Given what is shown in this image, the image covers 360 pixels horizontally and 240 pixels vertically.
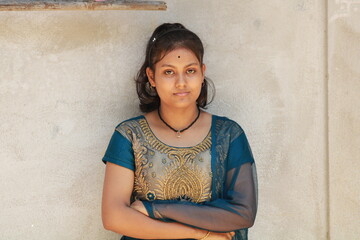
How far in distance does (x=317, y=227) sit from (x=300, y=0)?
145 centimetres

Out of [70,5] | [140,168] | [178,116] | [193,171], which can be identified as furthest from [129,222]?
[70,5]

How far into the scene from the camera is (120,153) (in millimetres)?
2795

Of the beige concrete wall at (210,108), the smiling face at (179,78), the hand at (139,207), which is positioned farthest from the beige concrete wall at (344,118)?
the hand at (139,207)

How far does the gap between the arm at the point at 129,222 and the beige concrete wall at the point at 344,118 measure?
1012mm

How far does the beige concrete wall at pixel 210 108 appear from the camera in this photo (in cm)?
313

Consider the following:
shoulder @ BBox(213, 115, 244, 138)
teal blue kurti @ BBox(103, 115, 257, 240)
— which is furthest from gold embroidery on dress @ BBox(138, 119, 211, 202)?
shoulder @ BBox(213, 115, 244, 138)

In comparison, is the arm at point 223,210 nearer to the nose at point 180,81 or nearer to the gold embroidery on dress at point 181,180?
the gold embroidery on dress at point 181,180

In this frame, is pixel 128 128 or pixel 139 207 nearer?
pixel 139 207

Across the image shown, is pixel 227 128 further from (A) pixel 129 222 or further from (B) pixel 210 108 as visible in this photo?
(A) pixel 129 222

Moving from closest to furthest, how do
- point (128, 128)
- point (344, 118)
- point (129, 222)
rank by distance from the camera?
point (129, 222) < point (128, 128) < point (344, 118)

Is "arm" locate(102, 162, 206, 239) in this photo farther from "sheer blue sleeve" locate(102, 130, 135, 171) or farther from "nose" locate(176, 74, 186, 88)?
"nose" locate(176, 74, 186, 88)

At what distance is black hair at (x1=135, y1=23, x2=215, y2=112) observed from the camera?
110 inches

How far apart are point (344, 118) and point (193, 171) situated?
1.09m

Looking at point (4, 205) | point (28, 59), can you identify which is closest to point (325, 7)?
point (28, 59)
